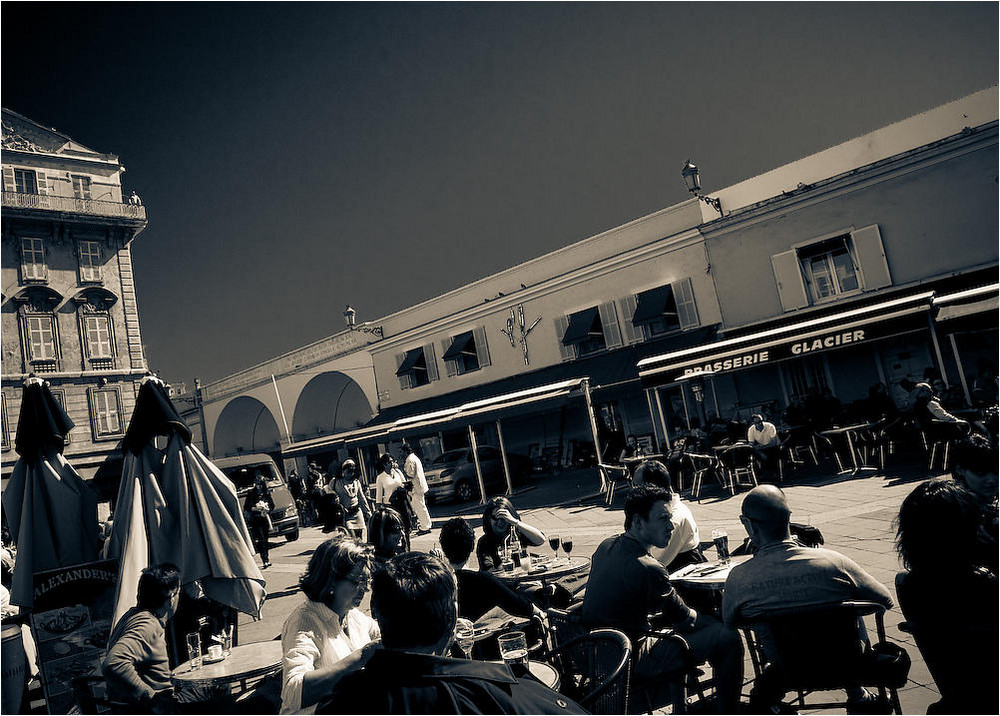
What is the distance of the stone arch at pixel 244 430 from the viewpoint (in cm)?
3606

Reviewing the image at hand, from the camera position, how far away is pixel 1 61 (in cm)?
357

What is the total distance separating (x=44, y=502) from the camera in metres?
4.93

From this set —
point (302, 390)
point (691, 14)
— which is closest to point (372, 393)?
point (302, 390)

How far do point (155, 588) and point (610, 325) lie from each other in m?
17.6

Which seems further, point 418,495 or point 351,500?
point 418,495

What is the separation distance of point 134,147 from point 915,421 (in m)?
11.9

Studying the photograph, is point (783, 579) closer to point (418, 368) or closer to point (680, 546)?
point (680, 546)

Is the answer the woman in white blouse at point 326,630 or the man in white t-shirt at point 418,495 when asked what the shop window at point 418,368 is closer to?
the man in white t-shirt at point 418,495

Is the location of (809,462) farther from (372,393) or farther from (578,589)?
(372,393)

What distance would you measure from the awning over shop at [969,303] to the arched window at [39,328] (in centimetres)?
2685

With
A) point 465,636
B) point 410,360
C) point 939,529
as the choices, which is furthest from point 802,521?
point 410,360

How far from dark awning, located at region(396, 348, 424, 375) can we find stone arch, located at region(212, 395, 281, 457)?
14097 mm

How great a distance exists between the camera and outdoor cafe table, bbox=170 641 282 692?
298cm

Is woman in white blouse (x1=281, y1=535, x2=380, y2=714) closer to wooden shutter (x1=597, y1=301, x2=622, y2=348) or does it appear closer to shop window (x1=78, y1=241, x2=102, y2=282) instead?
wooden shutter (x1=597, y1=301, x2=622, y2=348)
